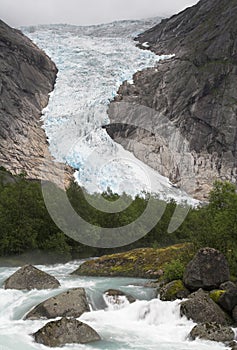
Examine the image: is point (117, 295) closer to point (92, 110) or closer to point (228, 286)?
point (228, 286)

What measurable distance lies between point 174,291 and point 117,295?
99.9 inches

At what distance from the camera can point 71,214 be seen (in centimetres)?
3997

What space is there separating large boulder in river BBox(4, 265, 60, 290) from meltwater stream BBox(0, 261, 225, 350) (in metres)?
0.63

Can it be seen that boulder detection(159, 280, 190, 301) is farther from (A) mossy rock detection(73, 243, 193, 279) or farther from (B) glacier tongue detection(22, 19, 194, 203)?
(B) glacier tongue detection(22, 19, 194, 203)

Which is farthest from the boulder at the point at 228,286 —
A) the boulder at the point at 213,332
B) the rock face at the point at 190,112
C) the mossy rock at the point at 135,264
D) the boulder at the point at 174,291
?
the rock face at the point at 190,112

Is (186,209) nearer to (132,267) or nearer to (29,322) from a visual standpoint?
(132,267)

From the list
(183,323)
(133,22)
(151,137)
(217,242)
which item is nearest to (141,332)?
(183,323)

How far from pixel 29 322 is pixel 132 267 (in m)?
10.7

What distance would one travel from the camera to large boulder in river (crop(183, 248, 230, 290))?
19534mm

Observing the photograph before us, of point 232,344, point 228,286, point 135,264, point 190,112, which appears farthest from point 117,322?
point 190,112

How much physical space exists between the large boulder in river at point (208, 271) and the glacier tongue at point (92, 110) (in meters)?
49.2

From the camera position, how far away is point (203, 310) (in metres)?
17.5

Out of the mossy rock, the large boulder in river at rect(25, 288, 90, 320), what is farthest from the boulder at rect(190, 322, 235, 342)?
the mossy rock

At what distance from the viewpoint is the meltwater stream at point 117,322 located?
15.6 meters
